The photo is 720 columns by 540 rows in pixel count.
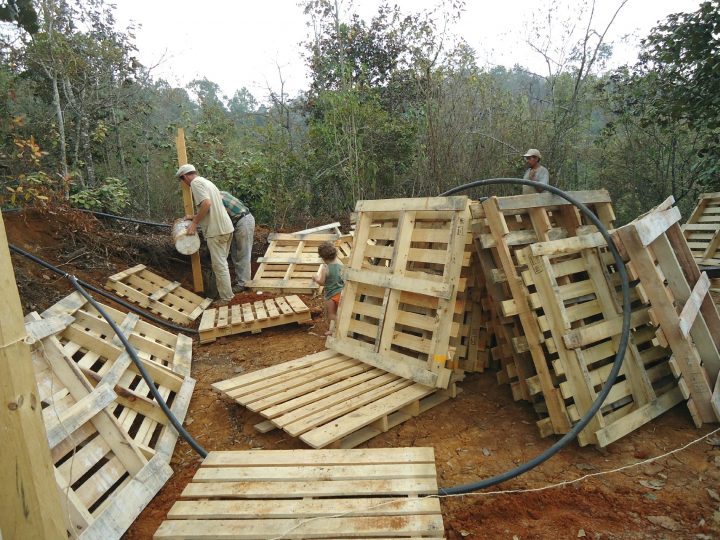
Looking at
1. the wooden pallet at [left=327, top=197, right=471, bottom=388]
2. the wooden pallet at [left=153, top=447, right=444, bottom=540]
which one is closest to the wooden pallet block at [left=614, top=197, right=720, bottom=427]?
the wooden pallet at [left=327, top=197, right=471, bottom=388]

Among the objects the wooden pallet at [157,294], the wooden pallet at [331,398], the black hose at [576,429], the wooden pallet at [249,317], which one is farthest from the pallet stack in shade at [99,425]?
the wooden pallet at [157,294]

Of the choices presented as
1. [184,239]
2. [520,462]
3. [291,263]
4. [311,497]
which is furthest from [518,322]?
[184,239]

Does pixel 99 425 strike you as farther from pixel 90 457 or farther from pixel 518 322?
pixel 518 322

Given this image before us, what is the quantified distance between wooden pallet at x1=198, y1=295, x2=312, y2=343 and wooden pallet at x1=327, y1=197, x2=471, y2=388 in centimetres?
168

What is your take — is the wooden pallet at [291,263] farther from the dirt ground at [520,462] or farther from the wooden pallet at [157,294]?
the dirt ground at [520,462]

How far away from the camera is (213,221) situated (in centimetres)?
712

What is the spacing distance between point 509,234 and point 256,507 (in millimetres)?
→ 2791

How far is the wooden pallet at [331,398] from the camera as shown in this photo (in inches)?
136

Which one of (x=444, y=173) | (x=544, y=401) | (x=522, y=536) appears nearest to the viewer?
(x=522, y=536)

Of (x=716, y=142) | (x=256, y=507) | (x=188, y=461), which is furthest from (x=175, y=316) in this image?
(x=716, y=142)

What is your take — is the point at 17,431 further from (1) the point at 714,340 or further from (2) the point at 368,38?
(2) the point at 368,38

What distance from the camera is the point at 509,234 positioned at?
12.5ft

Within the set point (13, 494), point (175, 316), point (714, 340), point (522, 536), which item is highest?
point (13, 494)

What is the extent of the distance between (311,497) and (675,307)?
319cm
